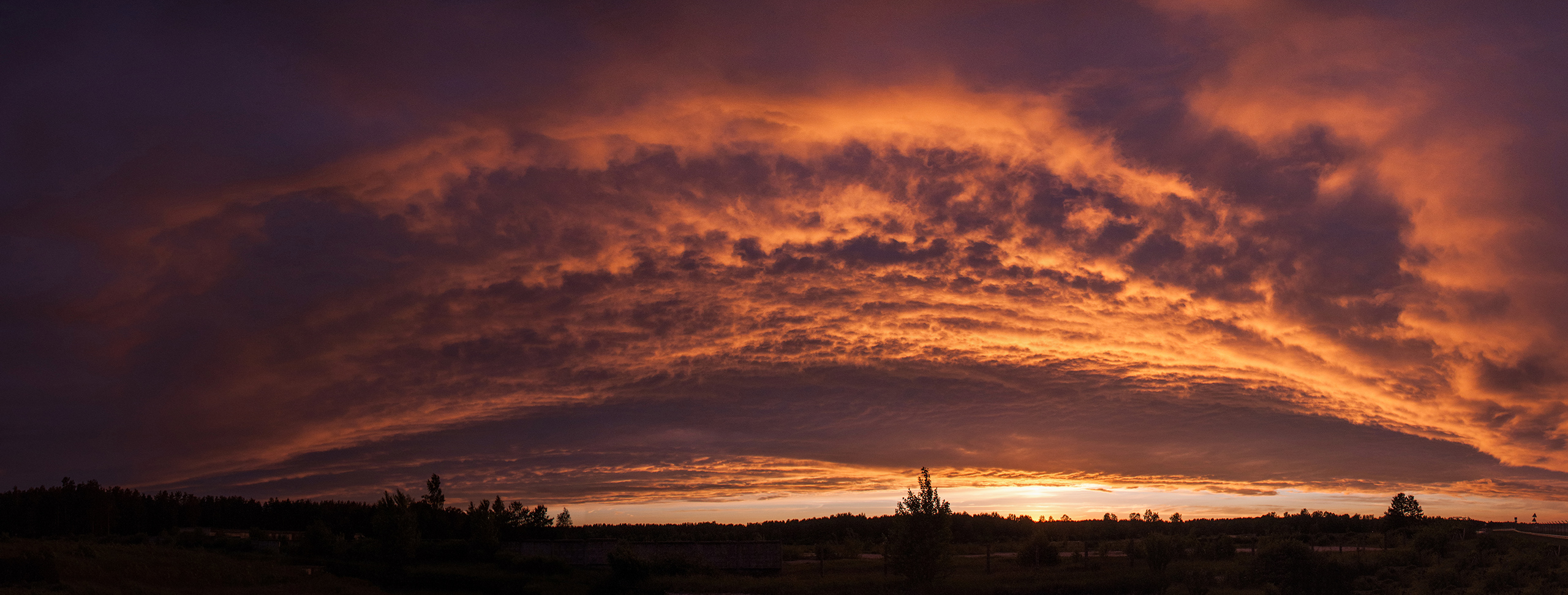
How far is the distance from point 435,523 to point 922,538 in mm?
93510

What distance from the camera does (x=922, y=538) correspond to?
4603 cm

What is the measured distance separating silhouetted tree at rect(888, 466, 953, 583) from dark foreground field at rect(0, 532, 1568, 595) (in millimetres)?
973

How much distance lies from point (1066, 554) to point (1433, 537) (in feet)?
78.5

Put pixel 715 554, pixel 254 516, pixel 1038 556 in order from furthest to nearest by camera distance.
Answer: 1. pixel 254 516
2. pixel 715 554
3. pixel 1038 556

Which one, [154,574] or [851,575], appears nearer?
[154,574]

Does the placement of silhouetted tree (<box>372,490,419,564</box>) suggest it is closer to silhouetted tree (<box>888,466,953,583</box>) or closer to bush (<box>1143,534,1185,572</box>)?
silhouetted tree (<box>888,466,953,583</box>)

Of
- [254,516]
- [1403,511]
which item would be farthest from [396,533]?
[254,516]

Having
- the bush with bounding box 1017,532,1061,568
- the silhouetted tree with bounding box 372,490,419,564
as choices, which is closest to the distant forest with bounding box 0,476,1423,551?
the silhouetted tree with bounding box 372,490,419,564

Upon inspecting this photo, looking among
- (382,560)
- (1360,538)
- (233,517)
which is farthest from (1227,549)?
(233,517)

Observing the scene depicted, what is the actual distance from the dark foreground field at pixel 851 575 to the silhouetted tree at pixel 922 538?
973 millimetres

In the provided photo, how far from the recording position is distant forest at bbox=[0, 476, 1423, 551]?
8969 cm

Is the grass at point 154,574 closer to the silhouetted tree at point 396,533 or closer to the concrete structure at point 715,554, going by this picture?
the silhouetted tree at point 396,533

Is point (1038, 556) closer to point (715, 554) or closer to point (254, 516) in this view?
point (715, 554)

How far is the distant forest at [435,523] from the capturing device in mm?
89688
